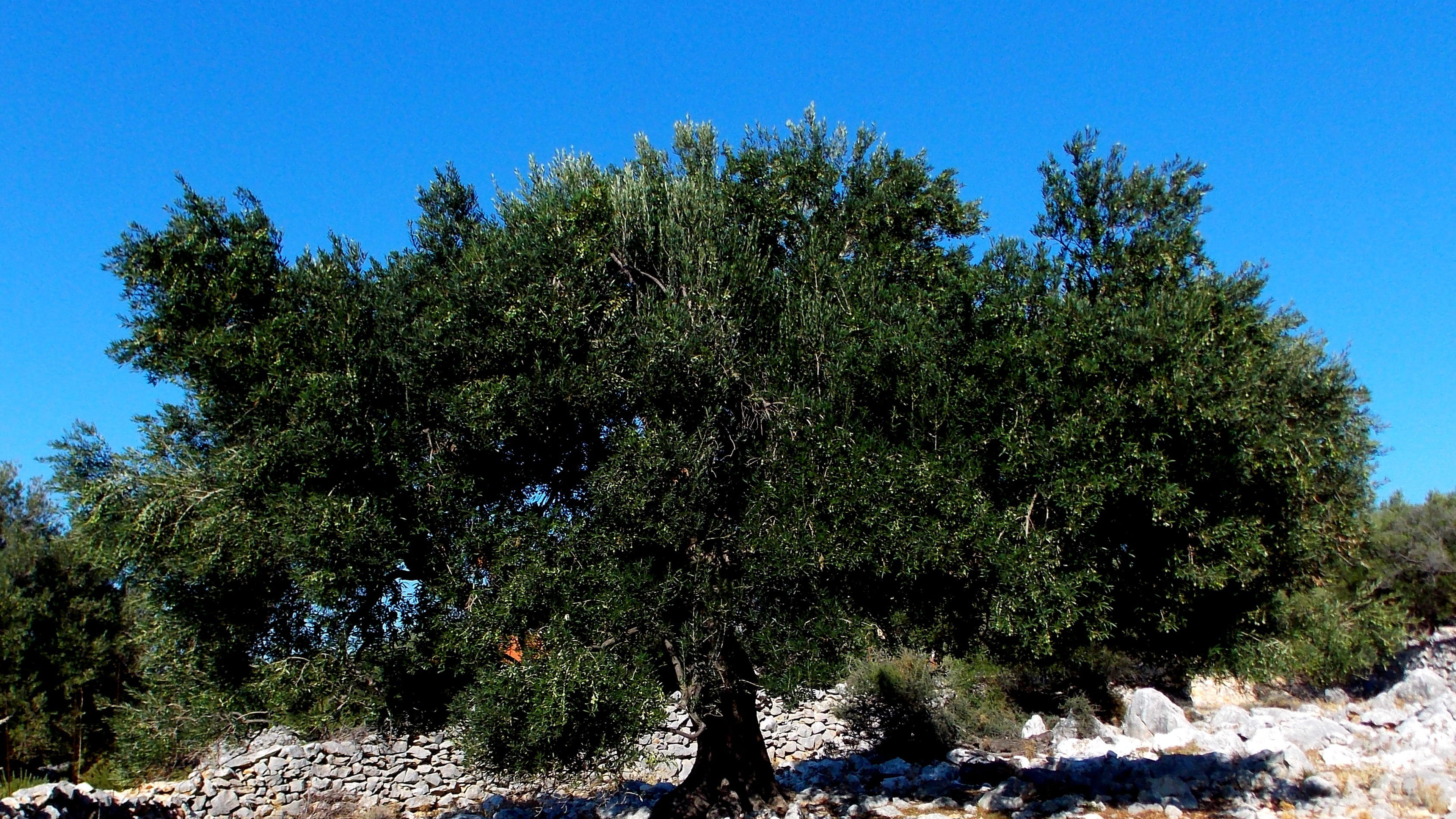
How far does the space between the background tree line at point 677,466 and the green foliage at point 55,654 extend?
37.1ft

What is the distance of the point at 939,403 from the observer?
31.1 ft

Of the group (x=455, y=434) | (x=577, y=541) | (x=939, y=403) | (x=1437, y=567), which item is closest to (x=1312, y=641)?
(x=939, y=403)

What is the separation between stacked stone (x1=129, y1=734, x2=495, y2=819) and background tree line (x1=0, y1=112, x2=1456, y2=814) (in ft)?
20.5

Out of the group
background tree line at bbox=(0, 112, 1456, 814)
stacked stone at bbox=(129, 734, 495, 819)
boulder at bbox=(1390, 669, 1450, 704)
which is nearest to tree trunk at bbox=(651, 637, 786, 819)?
background tree line at bbox=(0, 112, 1456, 814)

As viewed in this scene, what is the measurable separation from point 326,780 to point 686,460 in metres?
12.8

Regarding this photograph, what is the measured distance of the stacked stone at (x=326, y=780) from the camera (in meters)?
16.4

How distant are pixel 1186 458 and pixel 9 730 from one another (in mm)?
23439

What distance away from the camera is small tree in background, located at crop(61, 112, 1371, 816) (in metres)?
9.16

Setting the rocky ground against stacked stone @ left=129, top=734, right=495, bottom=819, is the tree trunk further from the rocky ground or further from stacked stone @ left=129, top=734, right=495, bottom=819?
stacked stone @ left=129, top=734, right=495, bottom=819

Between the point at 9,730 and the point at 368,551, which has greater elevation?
the point at 368,551

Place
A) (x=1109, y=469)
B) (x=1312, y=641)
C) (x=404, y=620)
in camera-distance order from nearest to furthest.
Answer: (x=1109, y=469) < (x=404, y=620) < (x=1312, y=641)

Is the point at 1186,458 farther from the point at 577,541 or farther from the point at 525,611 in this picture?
the point at 525,611

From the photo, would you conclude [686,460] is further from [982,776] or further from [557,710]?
[982,776]

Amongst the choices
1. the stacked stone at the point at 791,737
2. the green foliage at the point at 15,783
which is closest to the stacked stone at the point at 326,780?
the green foliage at the point at 15,783
